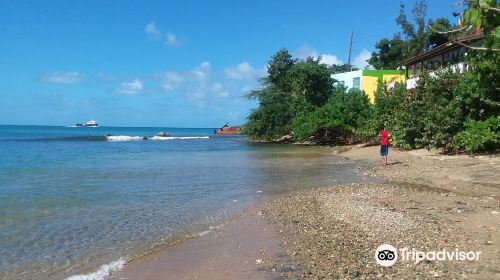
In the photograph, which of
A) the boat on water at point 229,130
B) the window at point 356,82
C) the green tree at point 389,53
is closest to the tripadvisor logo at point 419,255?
the window at point 356,82

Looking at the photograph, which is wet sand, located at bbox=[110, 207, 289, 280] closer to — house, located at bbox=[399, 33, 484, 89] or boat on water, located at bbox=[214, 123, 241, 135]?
house, located at bbox=[399, 33, 484, 89]

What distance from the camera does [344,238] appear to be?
7.57 metres

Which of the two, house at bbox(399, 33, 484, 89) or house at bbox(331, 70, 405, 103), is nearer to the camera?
house at bbox(399, 33, 484, 89)

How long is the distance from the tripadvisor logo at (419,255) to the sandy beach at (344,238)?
0.11 meters

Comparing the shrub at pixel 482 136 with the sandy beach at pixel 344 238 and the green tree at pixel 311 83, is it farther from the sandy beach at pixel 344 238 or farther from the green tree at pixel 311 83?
the green tree at pixel 311 83

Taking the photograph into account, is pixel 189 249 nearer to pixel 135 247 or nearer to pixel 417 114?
pixel 135 247

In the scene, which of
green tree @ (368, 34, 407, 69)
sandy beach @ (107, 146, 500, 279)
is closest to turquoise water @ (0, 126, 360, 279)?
sandy beach @ (107, 146, 500, 279)

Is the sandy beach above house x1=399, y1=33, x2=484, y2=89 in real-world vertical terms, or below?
below

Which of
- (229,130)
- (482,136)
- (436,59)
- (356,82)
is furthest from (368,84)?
(229,130)

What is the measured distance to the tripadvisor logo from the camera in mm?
5989

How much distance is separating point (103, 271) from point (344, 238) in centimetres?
399

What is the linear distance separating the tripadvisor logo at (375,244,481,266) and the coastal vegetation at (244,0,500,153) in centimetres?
245

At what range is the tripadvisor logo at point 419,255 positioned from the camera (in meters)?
5.99

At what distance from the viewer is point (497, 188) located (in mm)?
12680
